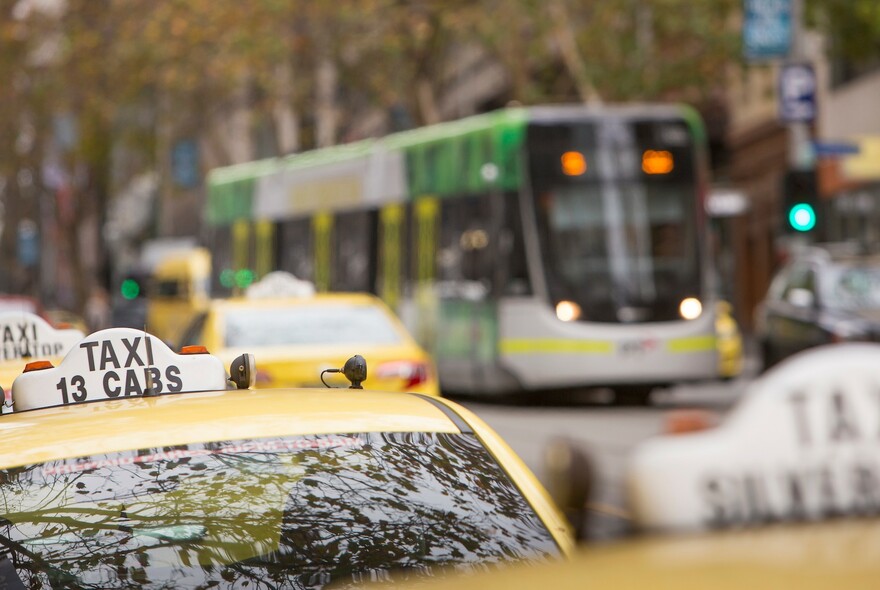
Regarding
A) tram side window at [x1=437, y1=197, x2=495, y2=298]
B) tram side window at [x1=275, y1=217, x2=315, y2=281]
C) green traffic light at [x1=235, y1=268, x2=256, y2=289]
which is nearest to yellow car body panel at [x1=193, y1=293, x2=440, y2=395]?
tram side window at [x1=437, y1=197, x2=495, y2=298]

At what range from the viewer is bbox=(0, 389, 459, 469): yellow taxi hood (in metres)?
4.31

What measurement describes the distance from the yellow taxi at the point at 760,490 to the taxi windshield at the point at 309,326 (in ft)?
35.6

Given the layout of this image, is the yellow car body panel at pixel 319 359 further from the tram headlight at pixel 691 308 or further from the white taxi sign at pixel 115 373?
the tram headlight at pixel 691 308

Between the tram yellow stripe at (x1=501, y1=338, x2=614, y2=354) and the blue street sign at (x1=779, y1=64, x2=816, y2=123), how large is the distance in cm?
461

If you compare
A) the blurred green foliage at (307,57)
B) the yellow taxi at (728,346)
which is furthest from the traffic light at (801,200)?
the yellow taxi at (728,346)

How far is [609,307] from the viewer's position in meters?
22.9

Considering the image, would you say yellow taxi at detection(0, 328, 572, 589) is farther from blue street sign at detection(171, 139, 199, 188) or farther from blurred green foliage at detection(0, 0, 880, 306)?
blue street sign at detection(171, 139, 199, 188)

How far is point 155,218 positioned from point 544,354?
230 feet

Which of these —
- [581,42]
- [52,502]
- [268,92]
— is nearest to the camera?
[52,502]

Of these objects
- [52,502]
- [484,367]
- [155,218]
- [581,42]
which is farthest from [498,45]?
[155,218]

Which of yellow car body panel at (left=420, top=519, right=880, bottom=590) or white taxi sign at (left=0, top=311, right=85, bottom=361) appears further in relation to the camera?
white taxi sign at (left=0, top=311, right=85, bottom=361)

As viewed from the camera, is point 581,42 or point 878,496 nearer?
point 878,496

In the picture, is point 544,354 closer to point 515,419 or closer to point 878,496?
point 515,419

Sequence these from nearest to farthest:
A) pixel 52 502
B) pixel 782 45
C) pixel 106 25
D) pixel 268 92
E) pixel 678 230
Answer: pixel 52 502, pixel 678 230, pixel 782 45, pixel 268 92, pixel 106 25
